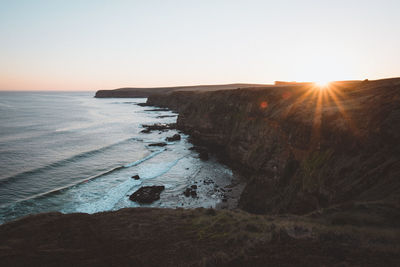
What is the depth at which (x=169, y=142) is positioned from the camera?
49.6 metres

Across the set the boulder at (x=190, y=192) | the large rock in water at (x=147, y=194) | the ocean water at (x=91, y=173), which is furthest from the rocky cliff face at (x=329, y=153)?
the large rock in water at (x=147, y=194)

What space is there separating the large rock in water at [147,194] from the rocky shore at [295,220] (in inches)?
348

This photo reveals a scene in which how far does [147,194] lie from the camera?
2434 centimetres

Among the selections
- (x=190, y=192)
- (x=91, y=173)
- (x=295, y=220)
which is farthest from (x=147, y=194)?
(x=295, y=220)

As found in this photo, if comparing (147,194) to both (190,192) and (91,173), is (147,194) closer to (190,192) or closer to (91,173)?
(190,192)

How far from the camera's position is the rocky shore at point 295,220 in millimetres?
8477

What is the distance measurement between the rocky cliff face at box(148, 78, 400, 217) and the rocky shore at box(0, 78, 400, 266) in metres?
0.07

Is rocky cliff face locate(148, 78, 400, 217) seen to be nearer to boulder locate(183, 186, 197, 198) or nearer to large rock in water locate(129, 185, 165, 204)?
boulder locate(183, 186, 197, 198)

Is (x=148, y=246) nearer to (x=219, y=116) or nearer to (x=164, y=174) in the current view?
(x=164, y=174)

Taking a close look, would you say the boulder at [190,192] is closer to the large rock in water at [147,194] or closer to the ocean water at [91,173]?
the ocean water at [91,173]

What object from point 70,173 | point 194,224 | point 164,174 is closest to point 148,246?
point 194,224

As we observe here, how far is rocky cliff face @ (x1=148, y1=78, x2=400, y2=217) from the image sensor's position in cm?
1212

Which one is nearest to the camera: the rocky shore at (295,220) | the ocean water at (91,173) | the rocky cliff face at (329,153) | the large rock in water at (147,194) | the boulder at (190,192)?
the rocky shore at (295,220)

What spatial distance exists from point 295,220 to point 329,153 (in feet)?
22.8
